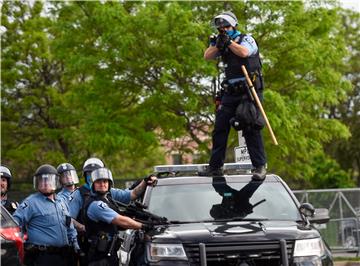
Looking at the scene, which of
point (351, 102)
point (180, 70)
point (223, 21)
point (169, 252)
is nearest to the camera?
point (169, 252)

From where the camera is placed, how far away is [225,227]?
25.6 feet

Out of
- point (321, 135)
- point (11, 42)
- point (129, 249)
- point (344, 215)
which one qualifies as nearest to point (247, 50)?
point (129, 249)

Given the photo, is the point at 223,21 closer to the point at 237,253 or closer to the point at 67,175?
the point at 67,175

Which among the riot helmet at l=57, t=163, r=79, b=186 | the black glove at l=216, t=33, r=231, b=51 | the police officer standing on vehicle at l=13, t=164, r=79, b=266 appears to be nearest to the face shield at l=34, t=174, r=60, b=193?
the police officer standing on vehicle at l=13, t=164, r=79, b=266

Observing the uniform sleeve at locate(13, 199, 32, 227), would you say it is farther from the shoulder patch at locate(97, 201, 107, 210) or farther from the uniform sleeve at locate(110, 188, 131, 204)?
the uniform sleeve at locate(110, 188, 131, 204)

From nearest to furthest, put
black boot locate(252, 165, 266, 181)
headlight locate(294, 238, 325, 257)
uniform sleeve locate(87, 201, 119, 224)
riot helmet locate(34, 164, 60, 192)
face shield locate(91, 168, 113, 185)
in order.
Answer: headlight locate(294, 238, 325, 257)
uniform sleeve locate(87, 201, 119, 224)
face shield locate(91, 168, 113, 185)
riot helmet locate(34, 164, 60, 192)
black boot locate(252, 165, 266, 181)

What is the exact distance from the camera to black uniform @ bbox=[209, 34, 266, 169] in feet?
31.4

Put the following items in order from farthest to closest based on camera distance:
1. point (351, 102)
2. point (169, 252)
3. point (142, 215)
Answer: point (351, 102)
point (142, 215)
point (169, 252)

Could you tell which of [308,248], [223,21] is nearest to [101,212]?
[308,248]

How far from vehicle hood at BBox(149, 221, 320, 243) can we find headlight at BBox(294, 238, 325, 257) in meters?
0.05

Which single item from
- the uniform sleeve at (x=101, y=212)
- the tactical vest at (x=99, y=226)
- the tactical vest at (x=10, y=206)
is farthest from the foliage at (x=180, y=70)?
the uniform sleeve at (x=101, y=212)

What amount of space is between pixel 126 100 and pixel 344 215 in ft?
25.2

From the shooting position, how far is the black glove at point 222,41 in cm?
950

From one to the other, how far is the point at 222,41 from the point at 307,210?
2.31 meters
